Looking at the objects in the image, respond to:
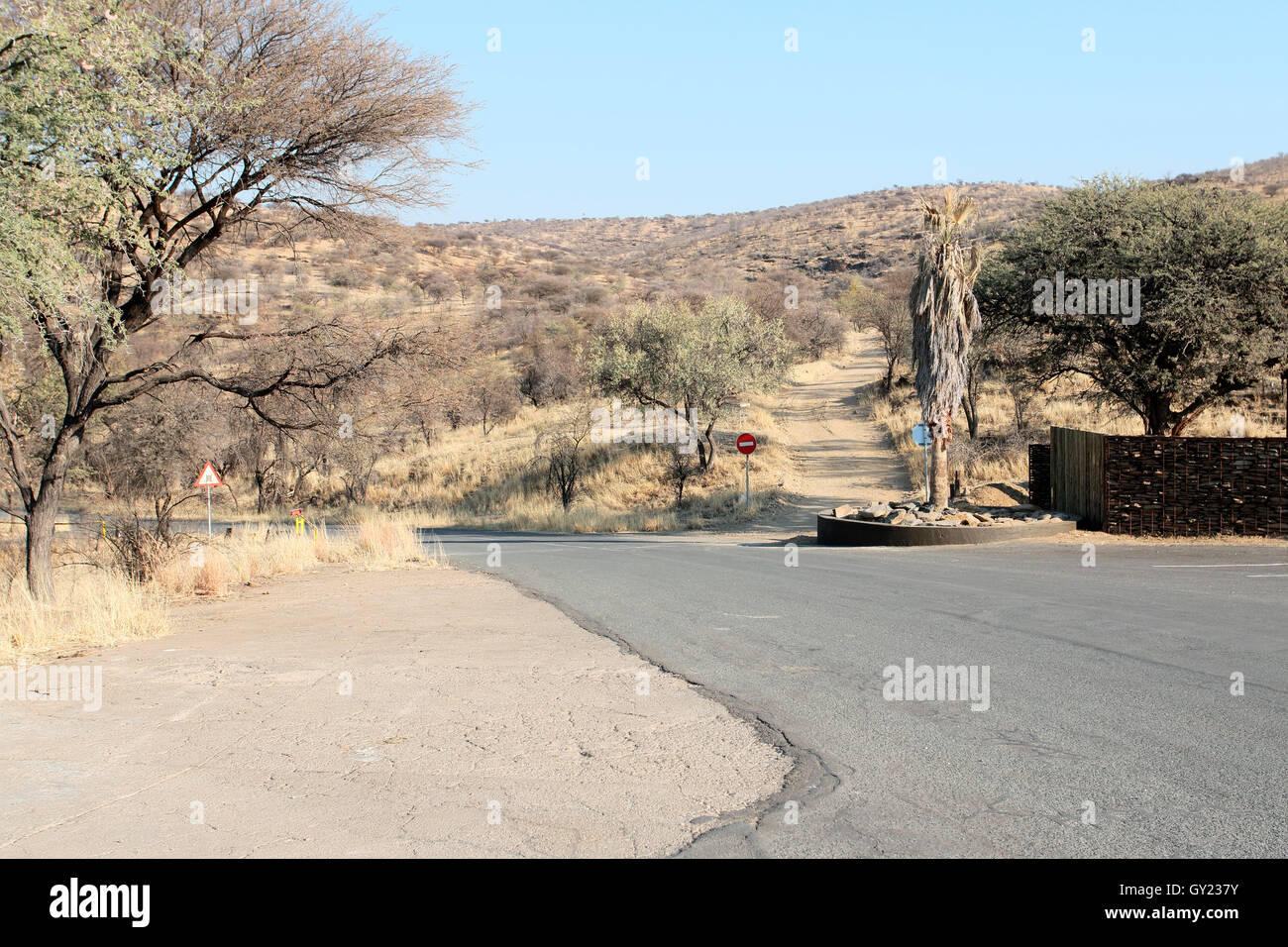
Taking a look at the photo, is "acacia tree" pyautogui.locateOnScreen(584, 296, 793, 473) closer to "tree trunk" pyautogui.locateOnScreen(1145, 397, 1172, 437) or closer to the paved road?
"tree trunk" pyautogui.locateOnScreen(1145, 397, 1172, 437)

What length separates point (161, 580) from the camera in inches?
517

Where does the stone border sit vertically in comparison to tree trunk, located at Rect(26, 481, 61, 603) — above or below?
below

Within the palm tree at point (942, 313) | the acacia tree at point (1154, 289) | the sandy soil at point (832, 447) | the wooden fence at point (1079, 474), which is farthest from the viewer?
the sandy soil at point (832, 447)

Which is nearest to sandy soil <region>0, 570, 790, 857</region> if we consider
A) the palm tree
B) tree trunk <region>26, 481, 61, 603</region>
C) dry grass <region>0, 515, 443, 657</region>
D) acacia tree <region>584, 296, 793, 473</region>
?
dry grass <region>0, 515, 443, 657</region>

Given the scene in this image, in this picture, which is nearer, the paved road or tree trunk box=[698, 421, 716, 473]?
the paved road

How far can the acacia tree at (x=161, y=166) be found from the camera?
8938 millimetres

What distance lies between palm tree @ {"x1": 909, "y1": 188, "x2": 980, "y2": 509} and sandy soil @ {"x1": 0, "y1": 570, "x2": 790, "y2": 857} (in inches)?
628

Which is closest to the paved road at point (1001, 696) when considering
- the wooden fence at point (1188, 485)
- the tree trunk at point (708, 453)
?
the wooden fence at point (1188, 485)

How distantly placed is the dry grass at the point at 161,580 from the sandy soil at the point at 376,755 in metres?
0.58

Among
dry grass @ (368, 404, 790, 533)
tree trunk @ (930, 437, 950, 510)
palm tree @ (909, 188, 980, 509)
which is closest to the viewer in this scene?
palm tree @ (909, 188, 980, 509)

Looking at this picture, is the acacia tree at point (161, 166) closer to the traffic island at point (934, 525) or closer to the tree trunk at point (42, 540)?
the tree trunk at point (42, 540)

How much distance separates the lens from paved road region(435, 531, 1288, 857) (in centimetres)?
441

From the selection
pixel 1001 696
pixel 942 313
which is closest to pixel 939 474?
pixel 942 313

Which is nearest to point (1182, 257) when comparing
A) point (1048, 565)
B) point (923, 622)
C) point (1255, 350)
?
point (1255, 350)
